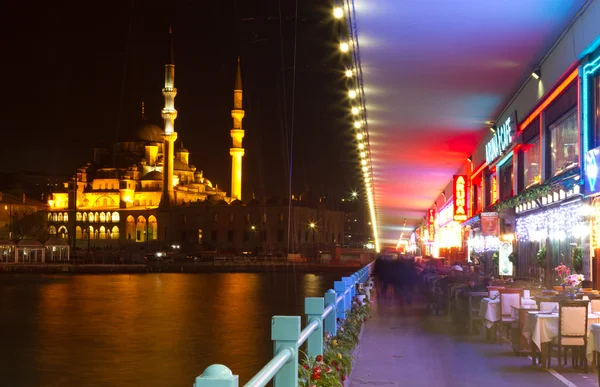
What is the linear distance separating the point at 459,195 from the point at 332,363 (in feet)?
85.8

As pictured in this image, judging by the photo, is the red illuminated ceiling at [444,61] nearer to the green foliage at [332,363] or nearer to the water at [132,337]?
the green foliage at [332,363]

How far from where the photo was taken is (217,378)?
10.2ft

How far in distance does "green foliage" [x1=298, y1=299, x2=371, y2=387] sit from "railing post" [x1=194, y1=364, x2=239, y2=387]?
305 cm

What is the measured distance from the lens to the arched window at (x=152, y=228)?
11912cm

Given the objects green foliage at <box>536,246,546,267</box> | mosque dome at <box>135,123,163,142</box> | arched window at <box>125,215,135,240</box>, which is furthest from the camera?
mosque dome at <box>135,123,163,142</box>

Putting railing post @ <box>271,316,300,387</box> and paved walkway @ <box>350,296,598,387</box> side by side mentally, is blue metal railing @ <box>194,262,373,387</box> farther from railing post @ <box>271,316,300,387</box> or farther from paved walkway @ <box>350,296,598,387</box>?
paved walkway @ <box>350,296,598,387</box>

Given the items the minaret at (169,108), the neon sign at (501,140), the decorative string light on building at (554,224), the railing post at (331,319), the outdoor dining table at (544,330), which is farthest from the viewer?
the minaret at (169,108)

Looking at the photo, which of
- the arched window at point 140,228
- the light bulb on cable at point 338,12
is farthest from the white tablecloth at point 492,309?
the arched window at point 140,228

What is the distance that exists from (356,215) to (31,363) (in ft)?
507

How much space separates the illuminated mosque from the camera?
372ft

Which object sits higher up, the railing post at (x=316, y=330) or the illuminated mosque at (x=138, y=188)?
the illuminated mosque at (x=138, y=188)

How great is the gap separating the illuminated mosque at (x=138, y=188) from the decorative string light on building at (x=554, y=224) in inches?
3633

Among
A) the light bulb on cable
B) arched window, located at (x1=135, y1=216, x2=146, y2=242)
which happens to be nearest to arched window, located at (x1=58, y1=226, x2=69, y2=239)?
arched window, located at (x1=135, y1=216, x2=146, y2=242)

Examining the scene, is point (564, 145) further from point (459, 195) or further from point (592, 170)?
point (459, 195)
